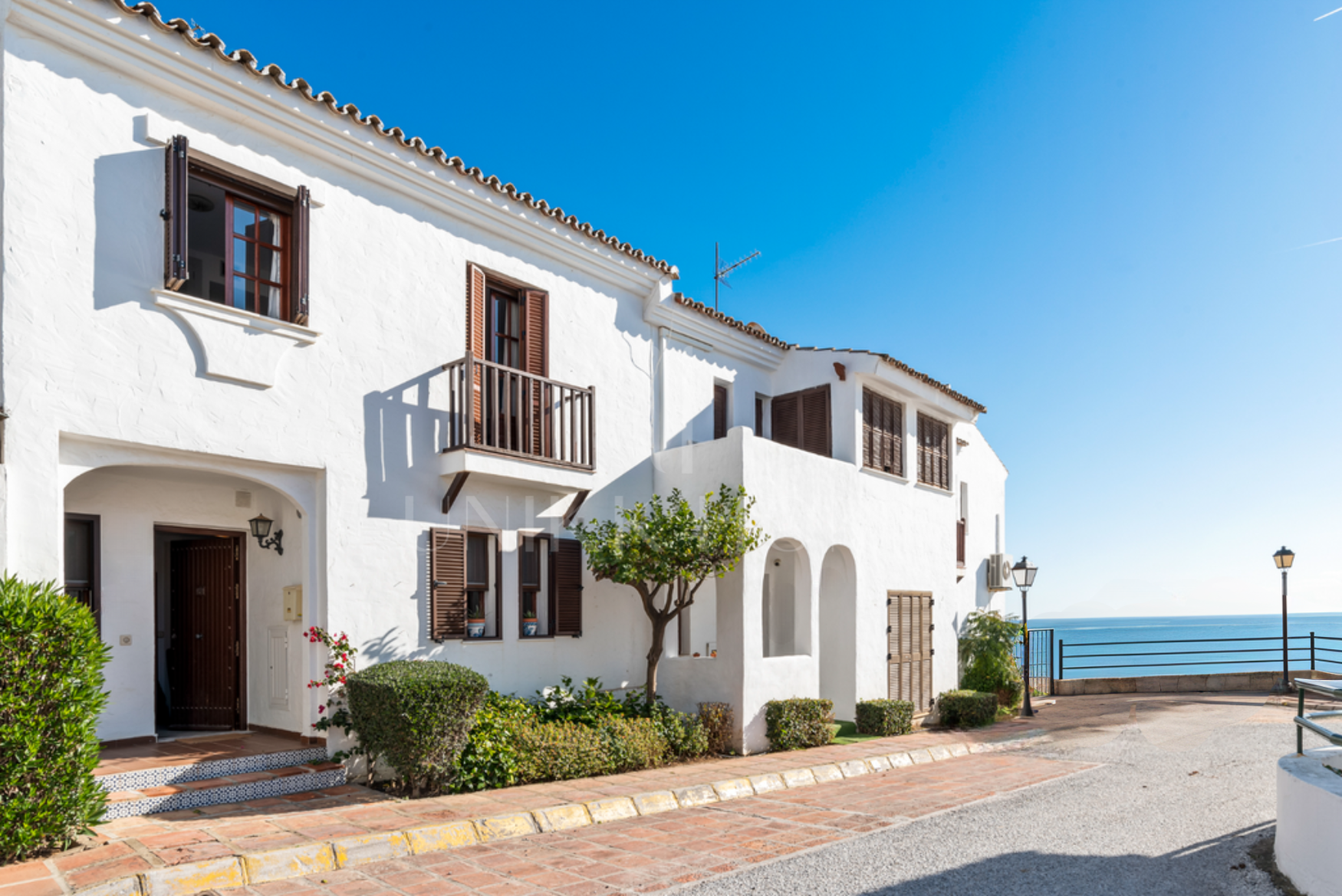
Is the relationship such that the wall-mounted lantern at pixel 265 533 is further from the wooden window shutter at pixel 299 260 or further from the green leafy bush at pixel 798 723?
the green leafy bush at pixel 798 723

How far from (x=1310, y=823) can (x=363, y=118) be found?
1072 cm

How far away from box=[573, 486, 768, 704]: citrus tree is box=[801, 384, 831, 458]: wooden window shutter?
377cm

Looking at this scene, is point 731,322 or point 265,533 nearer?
point 265,533

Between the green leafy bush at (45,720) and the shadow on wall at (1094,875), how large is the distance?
18.8 feet

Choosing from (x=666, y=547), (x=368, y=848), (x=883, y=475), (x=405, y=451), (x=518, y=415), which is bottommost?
(x=368, y=848)

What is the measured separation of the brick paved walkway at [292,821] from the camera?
6332 mm

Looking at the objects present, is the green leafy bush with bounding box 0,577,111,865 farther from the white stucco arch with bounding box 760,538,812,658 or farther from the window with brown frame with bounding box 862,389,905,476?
the window with brown frame with bounding box 862,389,905,476

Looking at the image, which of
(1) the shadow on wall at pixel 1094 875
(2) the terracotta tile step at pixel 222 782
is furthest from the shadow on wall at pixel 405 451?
(1) the shadow on wall at pixel 1094 875

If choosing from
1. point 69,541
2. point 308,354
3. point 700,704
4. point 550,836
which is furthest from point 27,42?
point 700,704

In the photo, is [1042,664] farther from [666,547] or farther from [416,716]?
[416,716]

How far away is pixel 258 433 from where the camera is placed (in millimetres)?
9359

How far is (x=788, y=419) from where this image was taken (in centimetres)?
1706

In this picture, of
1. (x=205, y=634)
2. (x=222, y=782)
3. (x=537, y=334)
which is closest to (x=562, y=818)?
(x=222, y=782)

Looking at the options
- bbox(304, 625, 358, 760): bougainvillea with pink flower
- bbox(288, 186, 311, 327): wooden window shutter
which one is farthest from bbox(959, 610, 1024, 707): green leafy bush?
bbox(288, 186, 311, 327): wooden window shutter
